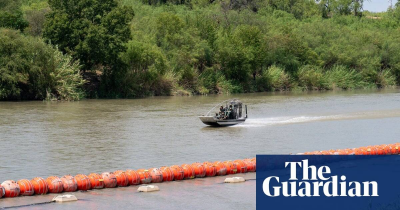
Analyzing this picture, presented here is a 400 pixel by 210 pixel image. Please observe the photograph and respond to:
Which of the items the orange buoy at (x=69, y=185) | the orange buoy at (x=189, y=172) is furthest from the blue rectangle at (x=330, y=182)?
the orange buoy at (x=69, y=185)

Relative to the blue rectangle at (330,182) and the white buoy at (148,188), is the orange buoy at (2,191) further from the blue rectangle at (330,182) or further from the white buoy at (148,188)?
the blue rectangle at (330,182)

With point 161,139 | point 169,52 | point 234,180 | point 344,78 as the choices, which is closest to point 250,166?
point 234,180

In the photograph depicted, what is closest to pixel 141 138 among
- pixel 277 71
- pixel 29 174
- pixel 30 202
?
pixel 29 174

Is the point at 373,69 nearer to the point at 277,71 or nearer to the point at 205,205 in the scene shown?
the point at 277,71

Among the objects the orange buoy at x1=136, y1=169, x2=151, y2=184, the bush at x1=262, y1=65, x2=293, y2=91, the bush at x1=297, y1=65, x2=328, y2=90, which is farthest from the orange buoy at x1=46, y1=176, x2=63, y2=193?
the bush at x1=297, y1=65, x2=328, y2=90

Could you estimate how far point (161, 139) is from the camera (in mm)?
34156

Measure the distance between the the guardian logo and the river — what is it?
0.81m

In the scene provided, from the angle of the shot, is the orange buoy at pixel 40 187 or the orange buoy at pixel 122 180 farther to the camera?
the orange buoy at pixel 122 180

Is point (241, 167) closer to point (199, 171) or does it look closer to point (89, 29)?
point (199, 171)

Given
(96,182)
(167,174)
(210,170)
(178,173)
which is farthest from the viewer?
(210,170)

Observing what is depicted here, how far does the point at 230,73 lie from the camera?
8456cm

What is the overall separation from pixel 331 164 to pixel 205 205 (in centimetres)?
807

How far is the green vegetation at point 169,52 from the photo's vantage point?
201 feet

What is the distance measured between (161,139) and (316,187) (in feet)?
49.4
